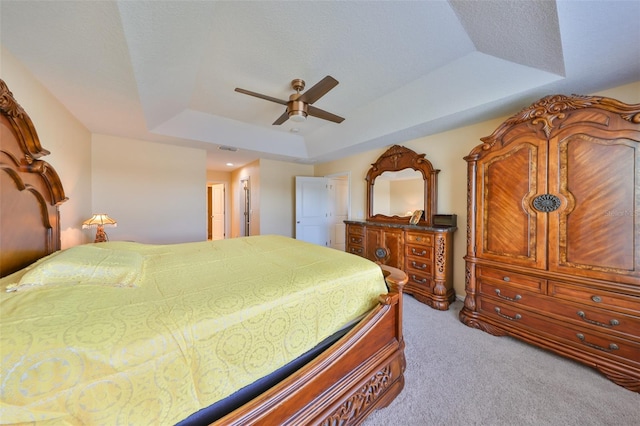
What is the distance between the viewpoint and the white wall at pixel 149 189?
11.1 ft

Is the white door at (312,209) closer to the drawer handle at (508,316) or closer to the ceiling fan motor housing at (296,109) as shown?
the ceiling fan motor housing at (296,109)

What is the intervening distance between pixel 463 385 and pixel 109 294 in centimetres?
223

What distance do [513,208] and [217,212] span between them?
7.63m

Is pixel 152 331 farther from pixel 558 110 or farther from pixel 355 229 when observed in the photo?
pixel 355 229

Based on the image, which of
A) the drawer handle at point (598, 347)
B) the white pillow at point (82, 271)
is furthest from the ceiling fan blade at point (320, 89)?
the drawer handle at point (598, 347)

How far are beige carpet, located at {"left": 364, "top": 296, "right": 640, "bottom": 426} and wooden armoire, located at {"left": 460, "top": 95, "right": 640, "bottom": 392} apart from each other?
185 mm

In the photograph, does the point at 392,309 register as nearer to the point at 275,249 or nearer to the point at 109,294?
the point at 275,249

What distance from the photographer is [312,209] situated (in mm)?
5246

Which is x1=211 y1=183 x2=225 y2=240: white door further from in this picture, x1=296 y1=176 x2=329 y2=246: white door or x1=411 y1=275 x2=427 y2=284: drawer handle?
x1=411 y1=275 x2=427 y2=284: drawer handle

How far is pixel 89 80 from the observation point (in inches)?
74.3

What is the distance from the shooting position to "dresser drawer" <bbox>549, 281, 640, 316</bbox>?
1560mm

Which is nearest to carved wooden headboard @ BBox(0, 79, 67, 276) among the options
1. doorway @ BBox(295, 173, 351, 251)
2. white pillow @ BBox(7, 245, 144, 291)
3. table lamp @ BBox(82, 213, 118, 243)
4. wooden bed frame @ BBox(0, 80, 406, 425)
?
wooden bed frame @ BBox(0, 80, 406, 425)

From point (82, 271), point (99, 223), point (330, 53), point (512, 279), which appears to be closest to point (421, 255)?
point (512, 279)

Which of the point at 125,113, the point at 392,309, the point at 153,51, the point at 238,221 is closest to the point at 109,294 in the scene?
the point at 392,309
